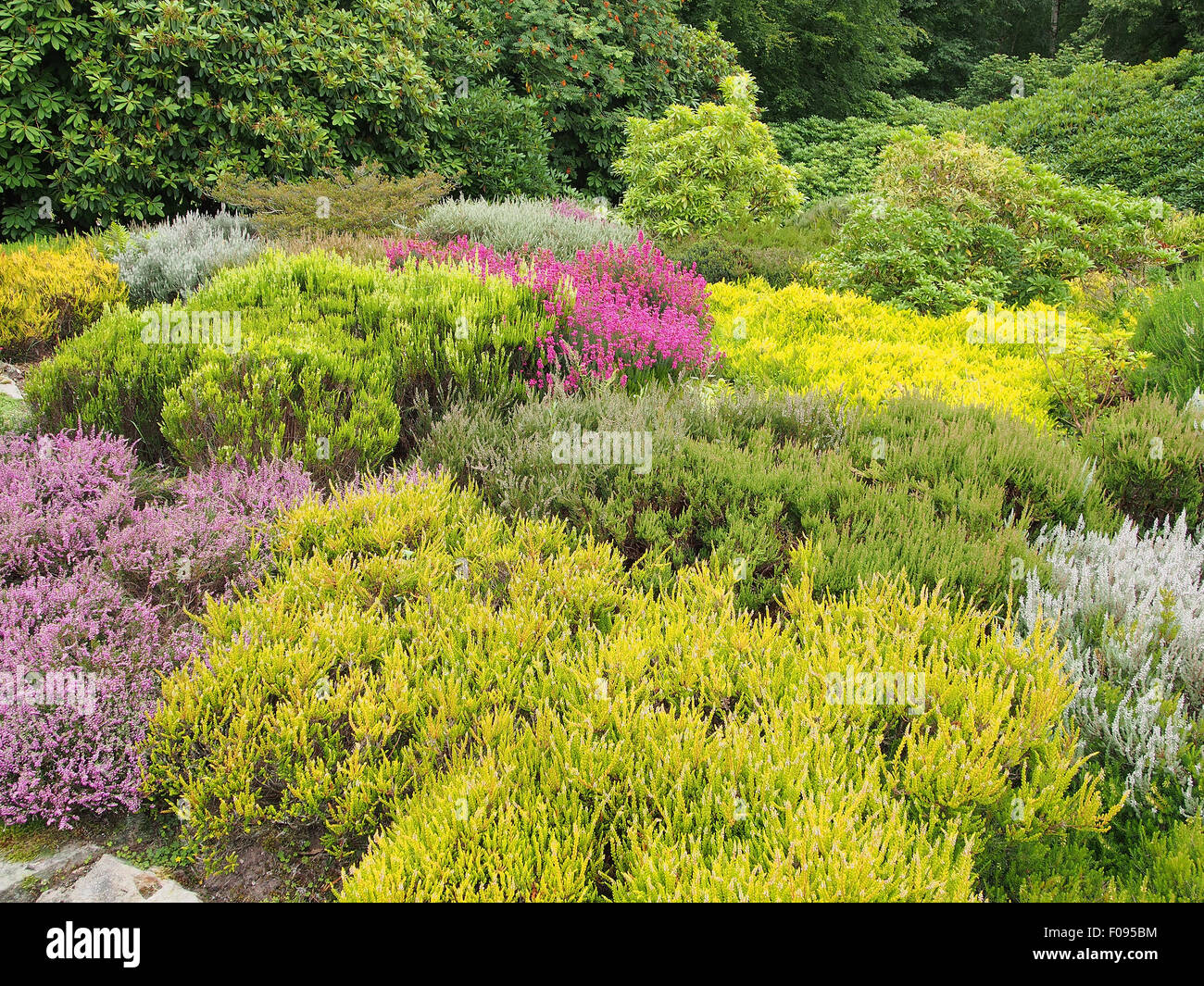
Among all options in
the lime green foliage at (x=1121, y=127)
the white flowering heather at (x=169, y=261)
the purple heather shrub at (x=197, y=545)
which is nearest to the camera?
the purple heather shrub at (x=197, y=545)

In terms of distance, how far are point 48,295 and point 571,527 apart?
5.77m

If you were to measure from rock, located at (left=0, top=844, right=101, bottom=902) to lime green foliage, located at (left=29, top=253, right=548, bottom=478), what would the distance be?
2.38 meters

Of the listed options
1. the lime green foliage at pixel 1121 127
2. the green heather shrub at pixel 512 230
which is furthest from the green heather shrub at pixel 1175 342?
the lime green foliage at pixel 1121 127

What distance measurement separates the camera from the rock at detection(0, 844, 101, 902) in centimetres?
246

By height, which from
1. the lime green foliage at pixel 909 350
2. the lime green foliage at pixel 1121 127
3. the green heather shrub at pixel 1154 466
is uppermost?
the lime green foliage at pixel 1121 127

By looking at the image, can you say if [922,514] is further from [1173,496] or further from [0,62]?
[0,62]

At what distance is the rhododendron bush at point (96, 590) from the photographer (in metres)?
2.71

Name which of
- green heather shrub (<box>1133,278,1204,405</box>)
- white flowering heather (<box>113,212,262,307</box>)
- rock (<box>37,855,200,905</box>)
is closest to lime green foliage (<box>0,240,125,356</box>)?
white flowering heather (<box>113,212,262,307</box>)

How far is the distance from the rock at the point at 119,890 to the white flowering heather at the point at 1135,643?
307 centimetres

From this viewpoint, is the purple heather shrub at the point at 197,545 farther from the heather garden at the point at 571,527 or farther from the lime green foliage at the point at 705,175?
the lime green foliage at the point at 705,175

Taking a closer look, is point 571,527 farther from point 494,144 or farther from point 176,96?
point 494,144

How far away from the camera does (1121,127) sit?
15023mm
